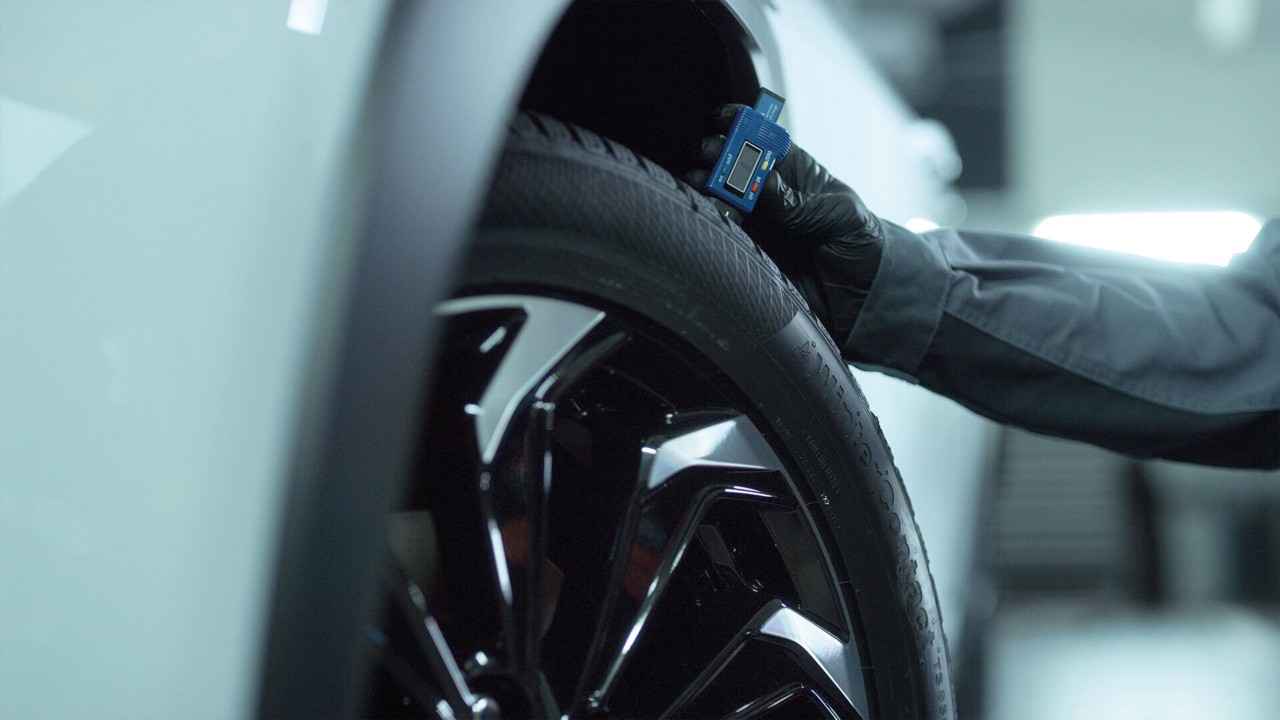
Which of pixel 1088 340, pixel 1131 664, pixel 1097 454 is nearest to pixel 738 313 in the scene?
pixel 1088 340

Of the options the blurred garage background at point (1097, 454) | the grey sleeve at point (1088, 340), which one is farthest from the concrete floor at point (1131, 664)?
the grey sleeve at point (1088, 340)

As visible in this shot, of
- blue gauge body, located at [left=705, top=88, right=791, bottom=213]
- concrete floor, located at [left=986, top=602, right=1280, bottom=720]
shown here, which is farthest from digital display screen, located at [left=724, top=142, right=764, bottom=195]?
concrete floor, located at [left=986, top=602, right=1280, bottom=720]

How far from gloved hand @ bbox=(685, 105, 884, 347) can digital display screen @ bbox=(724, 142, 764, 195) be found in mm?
22

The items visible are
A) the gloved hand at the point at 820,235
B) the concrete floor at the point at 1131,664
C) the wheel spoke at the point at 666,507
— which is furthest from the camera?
the concrete floor at the point at 1131,664

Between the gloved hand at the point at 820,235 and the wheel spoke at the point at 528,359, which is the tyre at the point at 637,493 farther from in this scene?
the gloved hand at the point at 820,235

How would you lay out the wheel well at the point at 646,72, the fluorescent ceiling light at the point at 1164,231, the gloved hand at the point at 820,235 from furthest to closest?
1. the fluorescent ceiling light at the point at 1164,231
2. the gloved hand at the point at 820,235
3. the wheel well at the point at 646,72

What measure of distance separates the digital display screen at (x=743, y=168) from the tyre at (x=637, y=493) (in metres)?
0.12

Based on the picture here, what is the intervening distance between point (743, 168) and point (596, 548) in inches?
13.0

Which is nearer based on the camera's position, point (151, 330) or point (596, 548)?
point (151, 330)

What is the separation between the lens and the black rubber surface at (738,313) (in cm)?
48

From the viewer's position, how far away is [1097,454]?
2.91 metres

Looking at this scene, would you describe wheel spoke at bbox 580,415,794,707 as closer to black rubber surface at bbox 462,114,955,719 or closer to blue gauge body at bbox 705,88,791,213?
black rubber surface at bbox 462,114,955,719

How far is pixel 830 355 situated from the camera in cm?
63

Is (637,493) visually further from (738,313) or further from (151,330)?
(151,330)
